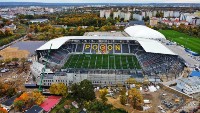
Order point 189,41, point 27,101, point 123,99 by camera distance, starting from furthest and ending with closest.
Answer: point 189,41 < point 123,99 < point 27,101

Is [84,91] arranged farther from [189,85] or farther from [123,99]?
[189,85]

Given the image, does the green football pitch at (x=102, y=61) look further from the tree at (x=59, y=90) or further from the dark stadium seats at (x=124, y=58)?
the tree at (x=59, y=90)

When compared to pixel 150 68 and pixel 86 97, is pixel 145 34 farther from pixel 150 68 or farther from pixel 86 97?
pixel 86 97

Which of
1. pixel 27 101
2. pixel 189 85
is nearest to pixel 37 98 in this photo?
pixel 27 101

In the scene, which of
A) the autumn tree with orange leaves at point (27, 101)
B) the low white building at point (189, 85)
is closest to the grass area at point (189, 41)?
the low white building at point (189, 85)

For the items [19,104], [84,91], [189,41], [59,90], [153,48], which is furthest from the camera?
[189,41]

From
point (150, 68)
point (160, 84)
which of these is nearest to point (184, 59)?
point (150, 68)

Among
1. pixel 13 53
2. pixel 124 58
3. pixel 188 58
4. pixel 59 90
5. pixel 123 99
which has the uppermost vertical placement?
pixel 124 58

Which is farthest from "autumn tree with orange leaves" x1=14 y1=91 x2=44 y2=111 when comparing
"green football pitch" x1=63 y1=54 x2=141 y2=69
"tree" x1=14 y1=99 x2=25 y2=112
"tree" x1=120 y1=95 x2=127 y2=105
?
"green football pitch" x1=63 y1=54 x2=141 y2=69
